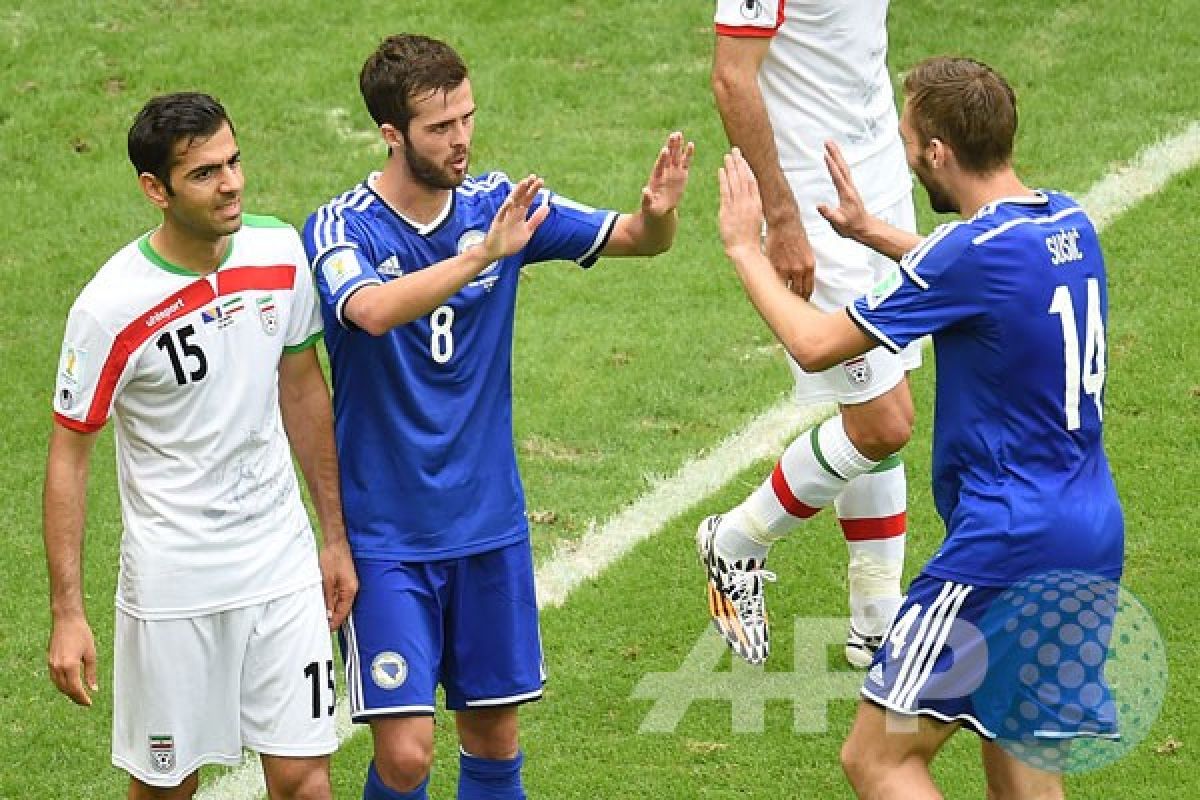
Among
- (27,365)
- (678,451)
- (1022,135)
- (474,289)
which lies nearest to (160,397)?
(474,289)

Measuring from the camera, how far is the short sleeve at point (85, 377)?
18.0ft

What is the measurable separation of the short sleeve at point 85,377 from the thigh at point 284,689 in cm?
62

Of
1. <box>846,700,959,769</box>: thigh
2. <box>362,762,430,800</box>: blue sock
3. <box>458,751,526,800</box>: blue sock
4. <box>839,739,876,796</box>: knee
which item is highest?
<box>846,700,959,769</box>: thigh

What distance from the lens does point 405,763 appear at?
19.1ft

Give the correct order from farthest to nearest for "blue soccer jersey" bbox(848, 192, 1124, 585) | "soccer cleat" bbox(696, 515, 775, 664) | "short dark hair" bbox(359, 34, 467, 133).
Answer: "soccer cleat" bbox(696, 515, 775, 664), "short dark hair" bbox(359, 34, 467, 133), "blue soccer jersey" bbox(848, 192, 1124, 585)

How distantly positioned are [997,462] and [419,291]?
1.38 meters

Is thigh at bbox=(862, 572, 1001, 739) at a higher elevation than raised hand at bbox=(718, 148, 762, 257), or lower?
lower

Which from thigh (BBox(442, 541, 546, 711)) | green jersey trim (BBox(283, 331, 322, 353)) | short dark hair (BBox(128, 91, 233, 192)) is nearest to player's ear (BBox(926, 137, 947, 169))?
thigh (BBox(442, 541, 546, 711))

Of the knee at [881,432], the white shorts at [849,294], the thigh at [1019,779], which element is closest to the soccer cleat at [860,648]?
the knee at [881,432]

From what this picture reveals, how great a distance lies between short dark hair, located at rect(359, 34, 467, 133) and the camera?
5.77 meters

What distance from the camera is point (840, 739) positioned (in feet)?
22.5

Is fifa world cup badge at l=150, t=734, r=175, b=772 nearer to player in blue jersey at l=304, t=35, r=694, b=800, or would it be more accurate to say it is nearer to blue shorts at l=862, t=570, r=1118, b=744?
player in blue jersey at l=304, t=35, r=694, b=800

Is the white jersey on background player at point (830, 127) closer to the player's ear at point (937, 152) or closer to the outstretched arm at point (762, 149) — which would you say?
the outstretched arm at point (762, 149)

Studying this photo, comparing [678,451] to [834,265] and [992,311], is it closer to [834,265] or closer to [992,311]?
[834,265]
